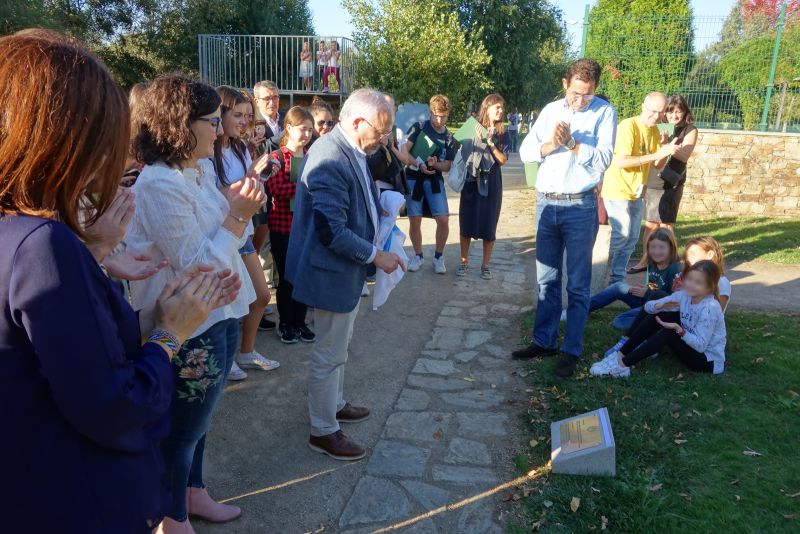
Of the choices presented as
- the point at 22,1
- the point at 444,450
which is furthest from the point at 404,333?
the point at 22,1

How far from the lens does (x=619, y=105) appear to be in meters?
12.5

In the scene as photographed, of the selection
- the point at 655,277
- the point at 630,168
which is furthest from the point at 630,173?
the point at 655,277

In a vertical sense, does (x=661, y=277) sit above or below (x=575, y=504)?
above

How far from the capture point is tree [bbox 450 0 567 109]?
24.0m

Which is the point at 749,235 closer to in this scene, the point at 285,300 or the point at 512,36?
the point at 285,300

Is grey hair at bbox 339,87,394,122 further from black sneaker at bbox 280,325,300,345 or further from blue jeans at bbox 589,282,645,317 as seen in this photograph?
blue jeans at bbox 589,282,645,317

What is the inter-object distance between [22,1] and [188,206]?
18.2m

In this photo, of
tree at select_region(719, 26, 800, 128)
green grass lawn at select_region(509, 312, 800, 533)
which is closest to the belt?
green grass lawn at select_region(509, 312, 800, 533)

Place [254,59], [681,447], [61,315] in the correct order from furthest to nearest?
[254,59] → [681,447] → [61,315]

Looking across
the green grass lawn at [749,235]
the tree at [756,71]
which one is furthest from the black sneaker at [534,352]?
the tree at [756,71]

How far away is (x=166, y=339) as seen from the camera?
1593 millimetres

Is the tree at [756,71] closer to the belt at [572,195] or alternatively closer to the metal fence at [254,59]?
the belt at [572,195]

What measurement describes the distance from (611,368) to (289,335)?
8.47ft

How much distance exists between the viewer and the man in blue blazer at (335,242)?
3.18 m
